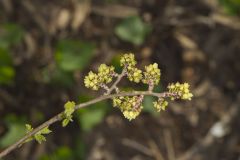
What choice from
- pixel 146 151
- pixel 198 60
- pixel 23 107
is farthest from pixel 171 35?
pixel 23 107

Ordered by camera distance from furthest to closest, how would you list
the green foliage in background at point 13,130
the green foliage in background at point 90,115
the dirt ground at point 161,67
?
1. the dirt ground at point 161,67
2. the green foliage in background at point 90,115
3. the green foliage in background at point 13,130

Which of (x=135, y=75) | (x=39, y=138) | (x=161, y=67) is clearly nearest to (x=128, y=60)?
(x=135, y=75)

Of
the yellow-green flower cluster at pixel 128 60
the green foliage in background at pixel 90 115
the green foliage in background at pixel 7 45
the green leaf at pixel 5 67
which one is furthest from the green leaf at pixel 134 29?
the yellow-green flower cluster at pixel 128 60

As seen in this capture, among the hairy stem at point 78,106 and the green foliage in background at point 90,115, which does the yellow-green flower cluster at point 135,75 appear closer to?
the hairy stem at point 78,106

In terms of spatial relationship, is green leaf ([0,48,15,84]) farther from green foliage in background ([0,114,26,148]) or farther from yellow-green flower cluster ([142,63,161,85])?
yellow-green flower cluster ([142,63,161,85])

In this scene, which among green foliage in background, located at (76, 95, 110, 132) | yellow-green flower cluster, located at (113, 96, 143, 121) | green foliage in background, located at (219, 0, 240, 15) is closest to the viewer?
yellow-green flower cluster, located at (113, 96, 143, 121)

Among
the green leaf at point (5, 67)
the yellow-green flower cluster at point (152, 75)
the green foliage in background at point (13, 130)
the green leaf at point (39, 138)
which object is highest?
the green leaf at point (5, 67)

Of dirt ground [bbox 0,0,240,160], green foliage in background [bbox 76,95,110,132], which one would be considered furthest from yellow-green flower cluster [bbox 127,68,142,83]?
dirt ground [bbox 0,0,240,160]
